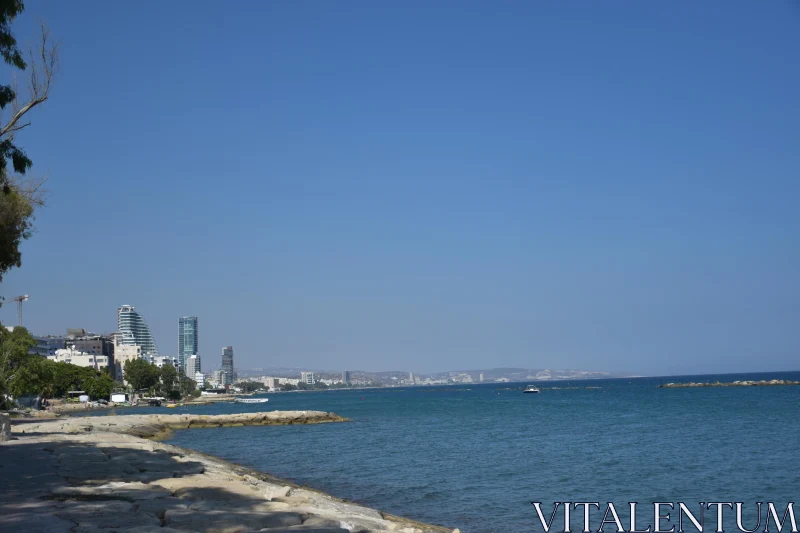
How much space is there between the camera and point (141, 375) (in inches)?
5536

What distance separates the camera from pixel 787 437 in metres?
37.3

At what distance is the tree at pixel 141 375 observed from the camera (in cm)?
14038

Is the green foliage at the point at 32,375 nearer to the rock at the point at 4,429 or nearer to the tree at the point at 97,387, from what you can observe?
the tree at the point at 97,387

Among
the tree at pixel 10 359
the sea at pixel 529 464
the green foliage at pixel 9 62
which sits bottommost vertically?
the sea at pixel 529 464

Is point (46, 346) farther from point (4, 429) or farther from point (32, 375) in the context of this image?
→ point (4, 429)

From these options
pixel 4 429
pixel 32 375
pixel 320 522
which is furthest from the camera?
pixel 32 375

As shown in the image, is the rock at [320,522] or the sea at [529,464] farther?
the sea at [529,464]

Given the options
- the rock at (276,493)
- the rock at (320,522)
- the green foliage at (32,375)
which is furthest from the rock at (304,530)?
the green foliage at (32,375)


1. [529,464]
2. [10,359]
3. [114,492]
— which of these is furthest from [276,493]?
→ [10,359]

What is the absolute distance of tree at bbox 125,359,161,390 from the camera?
461 feet

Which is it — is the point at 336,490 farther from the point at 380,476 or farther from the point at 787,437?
the point at 787,437

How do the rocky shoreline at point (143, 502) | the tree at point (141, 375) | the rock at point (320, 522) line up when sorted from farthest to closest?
the tree at point (141, 375) → the rock at point (320, 522) → the rocky shoreline at point (143, 502)

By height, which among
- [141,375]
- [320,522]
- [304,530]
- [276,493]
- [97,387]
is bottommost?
[97,387]

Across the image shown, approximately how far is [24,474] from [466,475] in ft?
48.9
